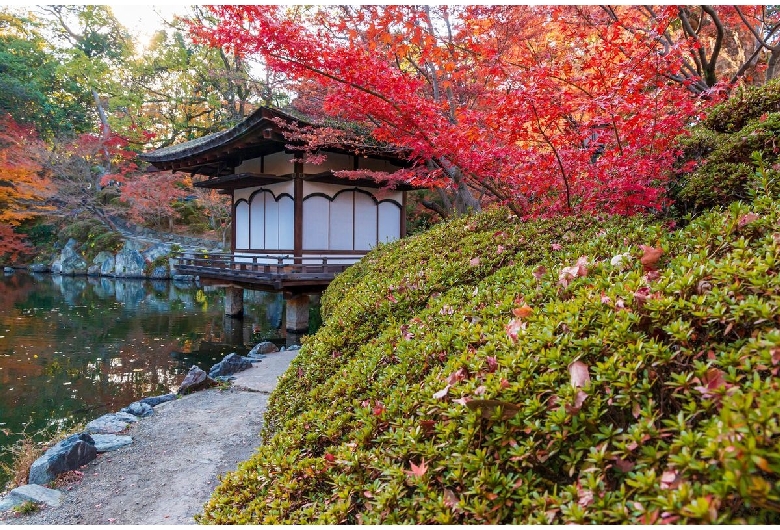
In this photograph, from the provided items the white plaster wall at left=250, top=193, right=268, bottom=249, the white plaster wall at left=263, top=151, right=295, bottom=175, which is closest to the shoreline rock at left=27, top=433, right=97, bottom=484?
the white plaster wall at left=263, top=151, right=295, bottom=175

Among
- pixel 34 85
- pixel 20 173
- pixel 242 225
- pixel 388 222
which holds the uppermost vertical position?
pixel 34 85

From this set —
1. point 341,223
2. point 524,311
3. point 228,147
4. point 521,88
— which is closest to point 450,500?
point 524,311

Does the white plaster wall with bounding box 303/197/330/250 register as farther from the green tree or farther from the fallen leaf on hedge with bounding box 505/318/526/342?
the green tree

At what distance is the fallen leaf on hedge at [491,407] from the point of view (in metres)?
1.66

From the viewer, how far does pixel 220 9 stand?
21.9ft

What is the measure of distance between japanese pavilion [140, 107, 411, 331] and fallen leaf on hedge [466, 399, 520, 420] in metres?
10.3

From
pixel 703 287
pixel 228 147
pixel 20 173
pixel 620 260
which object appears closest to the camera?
pixel 703 287

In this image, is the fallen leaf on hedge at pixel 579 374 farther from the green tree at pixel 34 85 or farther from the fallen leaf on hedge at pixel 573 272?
the green tree at pixel 34 85

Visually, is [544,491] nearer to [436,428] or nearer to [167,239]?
[436,428]

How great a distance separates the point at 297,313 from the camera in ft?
42.4

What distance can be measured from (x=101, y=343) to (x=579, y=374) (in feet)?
42.1

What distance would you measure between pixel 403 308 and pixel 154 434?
3833 mm

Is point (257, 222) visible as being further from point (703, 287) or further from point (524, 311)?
point (703, 287)

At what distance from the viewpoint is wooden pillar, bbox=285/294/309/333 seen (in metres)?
12.8
